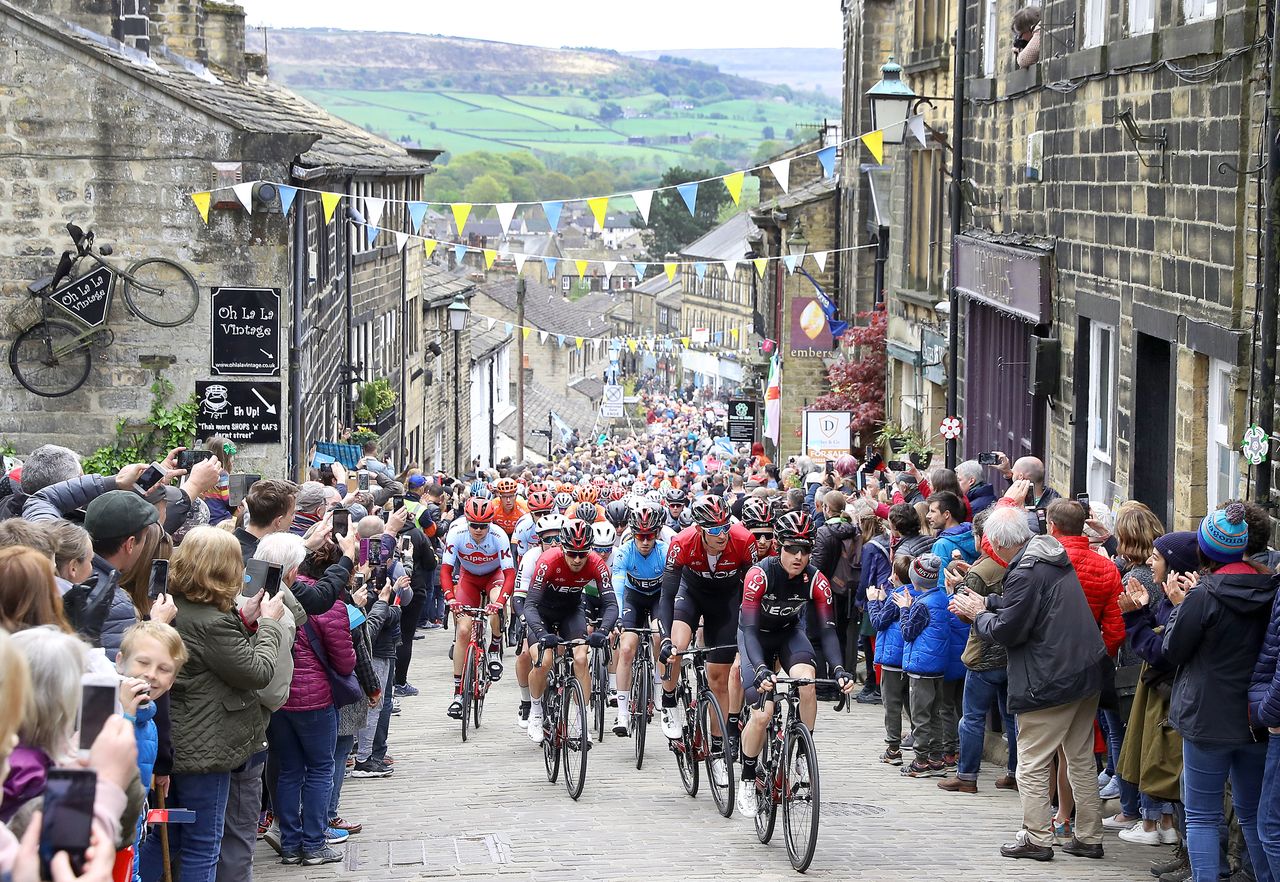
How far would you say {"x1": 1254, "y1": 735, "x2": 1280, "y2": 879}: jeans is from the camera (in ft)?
25.0

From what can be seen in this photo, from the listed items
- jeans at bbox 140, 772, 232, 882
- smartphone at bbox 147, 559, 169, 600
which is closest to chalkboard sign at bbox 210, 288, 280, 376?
smartphone at bbox 147, 559, 169, 600

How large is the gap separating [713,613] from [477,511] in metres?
3.02

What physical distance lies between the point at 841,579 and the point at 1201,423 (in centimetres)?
394

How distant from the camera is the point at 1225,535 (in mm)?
8008

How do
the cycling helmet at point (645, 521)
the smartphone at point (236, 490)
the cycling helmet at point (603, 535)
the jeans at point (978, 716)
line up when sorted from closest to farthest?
1. the jeans at point (978, 716)
2. the smartphone at point (236, 490)
3. the cycling helmet at point (645, 521)
4. the cycling helmet at point (603, 535)

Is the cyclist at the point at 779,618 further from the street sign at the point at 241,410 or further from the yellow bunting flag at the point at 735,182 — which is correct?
the street sign at the point at 241,410

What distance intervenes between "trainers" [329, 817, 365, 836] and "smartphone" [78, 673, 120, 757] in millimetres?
5565

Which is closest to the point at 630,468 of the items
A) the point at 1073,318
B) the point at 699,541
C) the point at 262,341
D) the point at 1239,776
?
the point at 262,341

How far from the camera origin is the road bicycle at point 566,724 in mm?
11273

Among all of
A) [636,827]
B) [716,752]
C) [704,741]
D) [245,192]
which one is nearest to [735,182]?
[245,192]

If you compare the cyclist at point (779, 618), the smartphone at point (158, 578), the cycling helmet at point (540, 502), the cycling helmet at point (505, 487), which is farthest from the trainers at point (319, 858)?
the cycling helmet at point (505, 487)

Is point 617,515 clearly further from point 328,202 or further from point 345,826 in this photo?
point 328,202

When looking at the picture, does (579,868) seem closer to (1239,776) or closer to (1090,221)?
(1239,776)

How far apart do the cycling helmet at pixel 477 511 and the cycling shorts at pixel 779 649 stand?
4079mm
